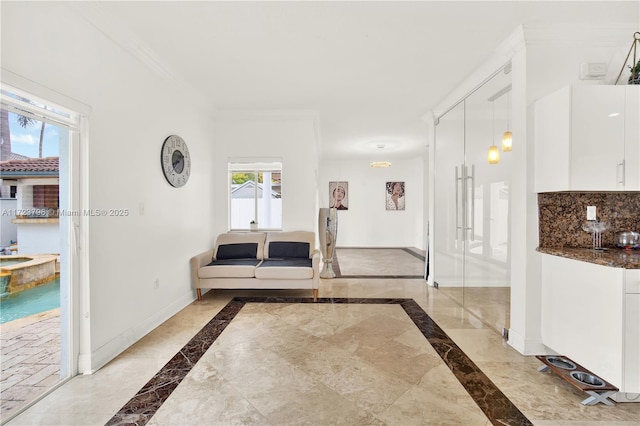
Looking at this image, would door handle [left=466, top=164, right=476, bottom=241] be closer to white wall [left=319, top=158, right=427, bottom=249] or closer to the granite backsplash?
the granite backsplash

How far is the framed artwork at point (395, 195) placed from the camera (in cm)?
935

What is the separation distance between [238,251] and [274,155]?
1649mm

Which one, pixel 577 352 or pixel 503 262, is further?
pixel 503 262

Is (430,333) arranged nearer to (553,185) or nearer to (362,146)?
(553,185)

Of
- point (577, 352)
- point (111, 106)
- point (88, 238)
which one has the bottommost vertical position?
point (577, 352)

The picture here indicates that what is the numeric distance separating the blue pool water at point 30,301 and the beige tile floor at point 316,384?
585 millimetres

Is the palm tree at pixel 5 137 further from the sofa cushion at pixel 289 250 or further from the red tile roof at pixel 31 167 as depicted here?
the sofa cushion at pixel 289 250

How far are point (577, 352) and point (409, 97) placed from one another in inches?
134

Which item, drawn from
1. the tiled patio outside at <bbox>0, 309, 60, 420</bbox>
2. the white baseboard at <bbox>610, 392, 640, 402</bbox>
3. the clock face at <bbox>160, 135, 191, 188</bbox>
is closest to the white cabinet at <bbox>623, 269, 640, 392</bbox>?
the white baseboard at <bbox>610, 392, 640, 402</bbox>

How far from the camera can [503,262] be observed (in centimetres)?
309

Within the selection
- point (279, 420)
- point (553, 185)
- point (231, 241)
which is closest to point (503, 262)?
point (553, 185)

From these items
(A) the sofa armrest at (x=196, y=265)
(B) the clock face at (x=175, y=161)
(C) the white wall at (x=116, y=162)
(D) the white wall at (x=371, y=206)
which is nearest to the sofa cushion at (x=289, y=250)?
(A) the sofa armrest at (x=196, y=265)

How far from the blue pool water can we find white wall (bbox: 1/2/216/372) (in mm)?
209

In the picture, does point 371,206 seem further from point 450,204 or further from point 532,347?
point 532,347
